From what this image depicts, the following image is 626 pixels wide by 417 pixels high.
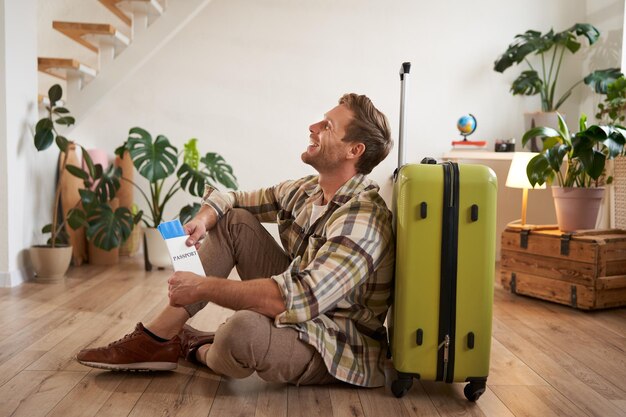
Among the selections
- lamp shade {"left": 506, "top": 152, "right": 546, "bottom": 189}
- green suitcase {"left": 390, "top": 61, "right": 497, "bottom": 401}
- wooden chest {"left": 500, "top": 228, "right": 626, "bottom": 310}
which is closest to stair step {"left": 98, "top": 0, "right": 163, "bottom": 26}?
lamp shade {"left": 506, "top": 152, "right": 546, "bottom": 189}

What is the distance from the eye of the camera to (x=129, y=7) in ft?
15.7

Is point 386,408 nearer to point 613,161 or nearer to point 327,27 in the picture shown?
point 613,161

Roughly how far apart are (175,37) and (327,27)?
1113 millimetres

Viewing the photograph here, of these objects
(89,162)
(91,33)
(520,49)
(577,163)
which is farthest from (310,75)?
(577,163)

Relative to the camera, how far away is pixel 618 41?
5.07m

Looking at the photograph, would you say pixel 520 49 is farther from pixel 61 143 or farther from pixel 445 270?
pixel 445 270

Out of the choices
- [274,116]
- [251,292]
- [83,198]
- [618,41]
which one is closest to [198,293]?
[251,292]

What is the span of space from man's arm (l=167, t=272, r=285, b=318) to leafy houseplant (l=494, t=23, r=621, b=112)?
143 inches

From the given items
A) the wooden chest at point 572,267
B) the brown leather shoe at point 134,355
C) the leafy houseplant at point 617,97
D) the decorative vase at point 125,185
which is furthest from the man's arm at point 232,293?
the decorative vase at point 125,185

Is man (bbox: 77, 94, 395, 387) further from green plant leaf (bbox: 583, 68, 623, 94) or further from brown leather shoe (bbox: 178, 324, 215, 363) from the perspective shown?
green plant leaf (bbox: 583, 68, 623, 94)

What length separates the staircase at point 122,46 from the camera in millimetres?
4672

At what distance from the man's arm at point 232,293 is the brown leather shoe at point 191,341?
48 cm

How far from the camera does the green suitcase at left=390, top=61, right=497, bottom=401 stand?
2.04 m

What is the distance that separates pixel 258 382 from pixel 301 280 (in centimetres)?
50
